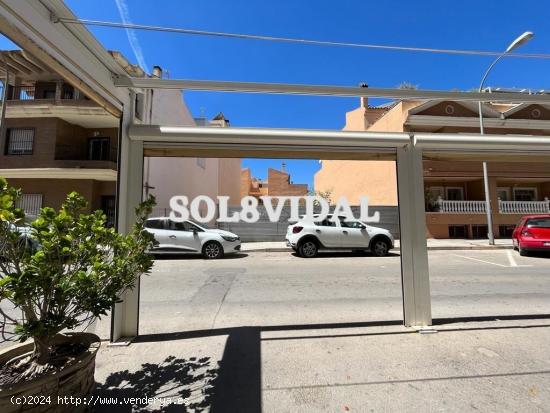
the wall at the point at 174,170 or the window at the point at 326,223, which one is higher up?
the wall at the point at 174,170

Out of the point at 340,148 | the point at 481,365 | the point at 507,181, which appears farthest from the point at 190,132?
the point at 507,181

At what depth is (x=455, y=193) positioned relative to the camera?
21.0 m

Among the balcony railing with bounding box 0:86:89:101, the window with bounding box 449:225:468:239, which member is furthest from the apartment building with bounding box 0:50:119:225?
the window with bounding box 449:225:468:239

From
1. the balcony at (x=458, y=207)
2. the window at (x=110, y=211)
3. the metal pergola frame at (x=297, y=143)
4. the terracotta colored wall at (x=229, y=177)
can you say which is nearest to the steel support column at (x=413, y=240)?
the metal pergola frame at (x=297, y=143)

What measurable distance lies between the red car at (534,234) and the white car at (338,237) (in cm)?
519

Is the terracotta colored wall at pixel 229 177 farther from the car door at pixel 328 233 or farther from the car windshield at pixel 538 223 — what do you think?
the car windshield at pixel 538 223

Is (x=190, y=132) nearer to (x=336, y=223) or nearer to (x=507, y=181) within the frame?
(x=336, y=223)

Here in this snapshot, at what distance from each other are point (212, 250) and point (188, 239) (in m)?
0.95

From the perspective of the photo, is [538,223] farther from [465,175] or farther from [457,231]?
[465,175]

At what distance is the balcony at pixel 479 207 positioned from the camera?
1848 centimetres

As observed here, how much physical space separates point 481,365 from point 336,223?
8340 mm

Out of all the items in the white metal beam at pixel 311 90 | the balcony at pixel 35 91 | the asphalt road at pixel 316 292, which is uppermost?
the balcony at pixel 35 91

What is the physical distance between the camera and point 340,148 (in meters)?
4.13

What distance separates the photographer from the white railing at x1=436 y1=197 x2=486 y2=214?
18.4m
